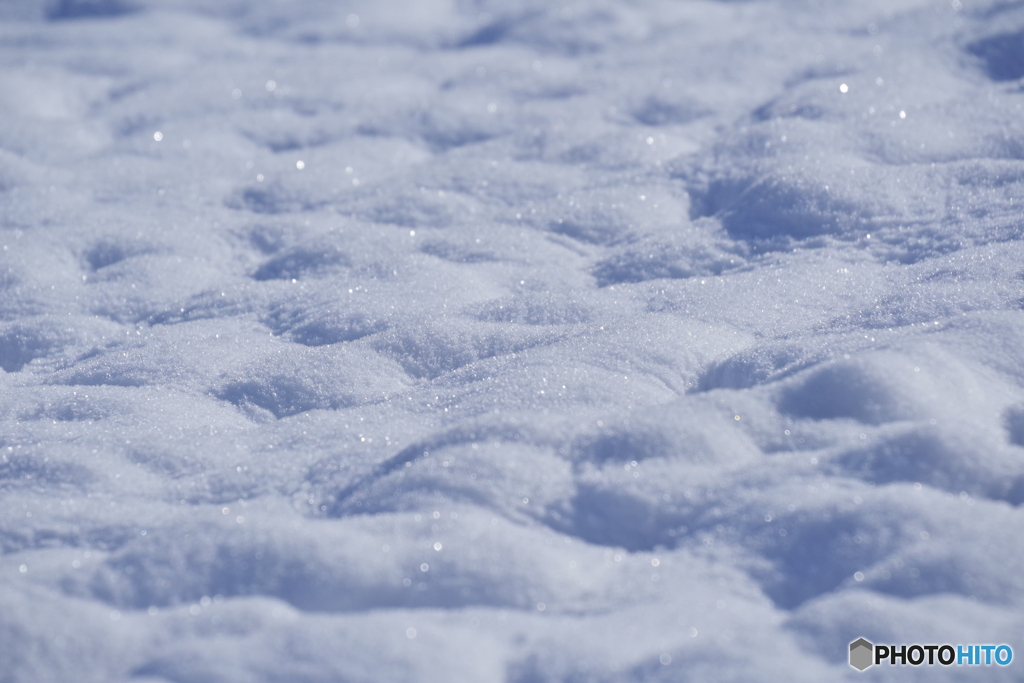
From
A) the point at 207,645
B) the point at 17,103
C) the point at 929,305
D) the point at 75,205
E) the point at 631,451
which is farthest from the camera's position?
the point at 17,103

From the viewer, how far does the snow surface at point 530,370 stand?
3.67 feet

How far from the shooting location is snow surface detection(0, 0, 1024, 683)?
44.1 inches

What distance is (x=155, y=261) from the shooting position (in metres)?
2.37

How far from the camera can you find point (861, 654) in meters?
1.02

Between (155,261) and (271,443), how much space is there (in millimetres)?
1059

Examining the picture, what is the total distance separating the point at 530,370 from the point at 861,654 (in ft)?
2.64

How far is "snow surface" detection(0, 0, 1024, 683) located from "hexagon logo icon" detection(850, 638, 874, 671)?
15 mm

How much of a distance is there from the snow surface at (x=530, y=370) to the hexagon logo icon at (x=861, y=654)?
15 millimetres

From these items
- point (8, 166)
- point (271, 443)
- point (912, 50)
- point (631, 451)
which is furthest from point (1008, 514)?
point (8, 166)

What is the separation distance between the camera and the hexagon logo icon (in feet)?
3.32

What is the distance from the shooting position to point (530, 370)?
1647 millimetres

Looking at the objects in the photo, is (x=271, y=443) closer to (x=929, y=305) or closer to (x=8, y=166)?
(x=929, y=305)

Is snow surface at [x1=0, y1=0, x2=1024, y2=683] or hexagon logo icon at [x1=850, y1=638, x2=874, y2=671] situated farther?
snow surface at [x1=0, y1=0, x2=1024, y2=683]

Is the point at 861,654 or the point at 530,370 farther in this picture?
the point at 530,370
